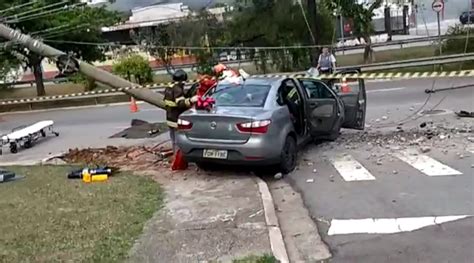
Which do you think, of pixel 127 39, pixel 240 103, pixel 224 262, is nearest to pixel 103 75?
pixel 240 103

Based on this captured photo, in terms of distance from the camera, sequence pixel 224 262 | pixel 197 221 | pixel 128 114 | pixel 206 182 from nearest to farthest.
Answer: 1. pixel 224 262
2. pixel 197 221
3. pixel 206 182
4. pixel 128 114

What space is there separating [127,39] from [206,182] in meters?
30.7

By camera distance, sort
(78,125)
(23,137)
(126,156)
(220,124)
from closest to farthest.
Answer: (220,124), (126,156), (23,137), (78,125)

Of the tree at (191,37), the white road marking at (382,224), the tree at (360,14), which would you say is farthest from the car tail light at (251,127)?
the tree at (191,37)

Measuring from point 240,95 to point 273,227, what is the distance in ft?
12.8

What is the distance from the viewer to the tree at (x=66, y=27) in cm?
2514

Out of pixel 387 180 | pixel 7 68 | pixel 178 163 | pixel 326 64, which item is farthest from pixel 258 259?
pixel 7 68

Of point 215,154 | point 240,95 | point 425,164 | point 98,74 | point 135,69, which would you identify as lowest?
point 425,164

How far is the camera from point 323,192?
897cm

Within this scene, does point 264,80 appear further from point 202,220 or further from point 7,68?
point 7,68

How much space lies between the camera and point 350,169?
10281 millimetres

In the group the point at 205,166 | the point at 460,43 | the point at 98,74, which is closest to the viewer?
the point at 205,166

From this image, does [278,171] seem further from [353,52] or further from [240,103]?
[353,52]

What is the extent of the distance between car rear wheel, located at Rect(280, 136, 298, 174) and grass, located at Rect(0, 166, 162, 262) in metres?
1.95
